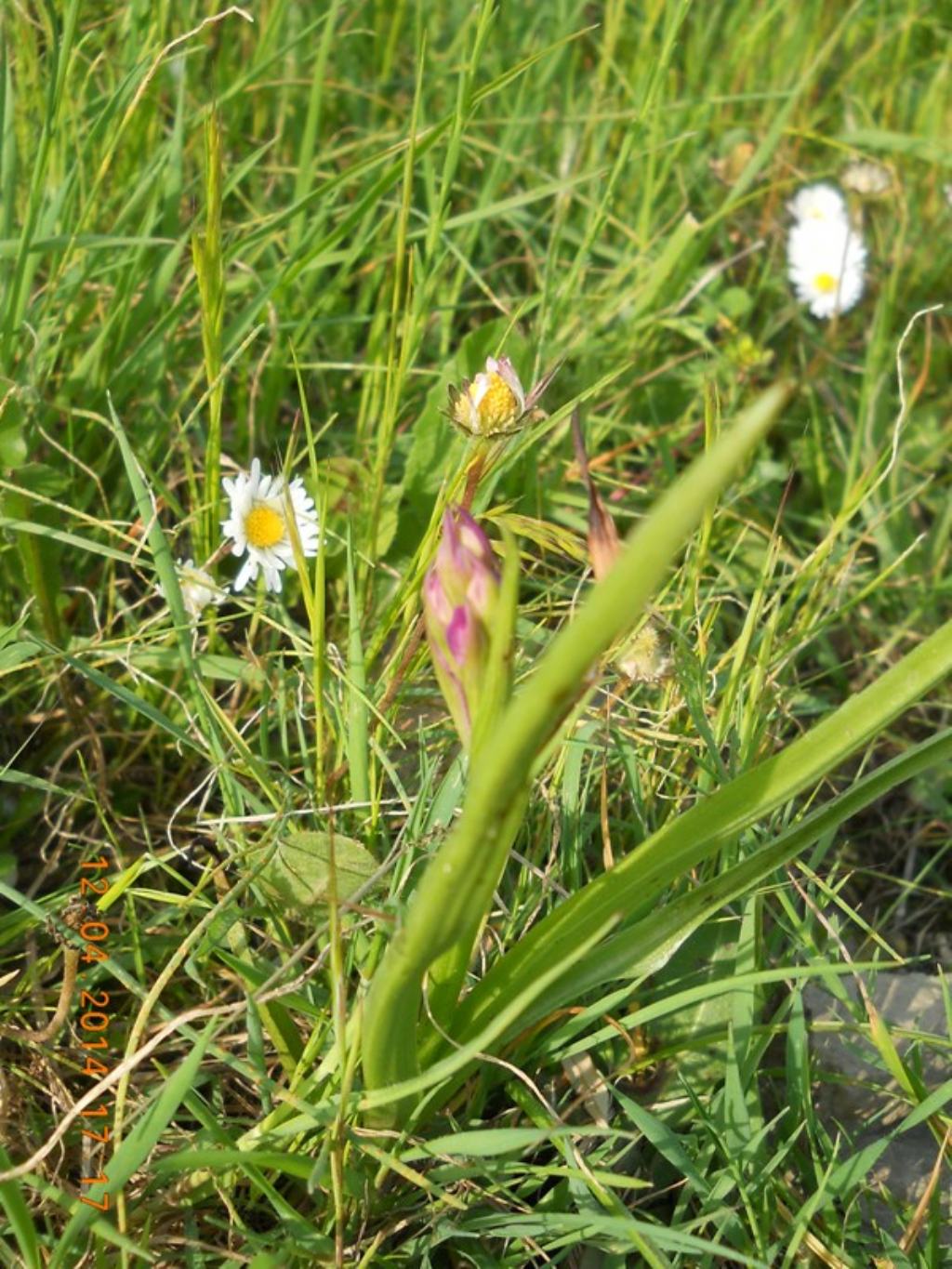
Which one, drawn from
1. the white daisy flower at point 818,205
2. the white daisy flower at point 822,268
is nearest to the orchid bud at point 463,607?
the white daisy flower at point 822,268

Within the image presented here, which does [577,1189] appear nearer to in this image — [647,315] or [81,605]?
[81,605]

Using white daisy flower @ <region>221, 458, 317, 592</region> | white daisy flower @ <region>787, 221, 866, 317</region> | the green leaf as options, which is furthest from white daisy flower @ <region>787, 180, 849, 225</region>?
the green leaf

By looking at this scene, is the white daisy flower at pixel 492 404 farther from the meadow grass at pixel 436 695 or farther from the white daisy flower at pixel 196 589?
the white daisy flower at pixel 196 589

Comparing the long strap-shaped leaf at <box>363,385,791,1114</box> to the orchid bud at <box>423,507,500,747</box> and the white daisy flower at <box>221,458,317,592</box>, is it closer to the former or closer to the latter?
the orchid bud at <box>423,507,500,747</box>

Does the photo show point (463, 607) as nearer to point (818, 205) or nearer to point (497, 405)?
point (497, 405)
